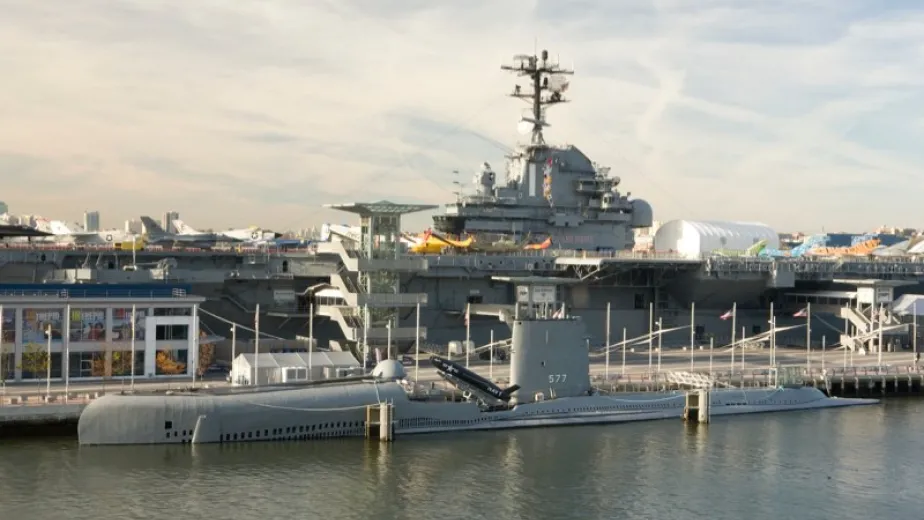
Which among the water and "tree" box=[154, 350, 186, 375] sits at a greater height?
"tree" box=[154, 350, 186, 375]

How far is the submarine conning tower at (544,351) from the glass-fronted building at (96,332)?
38.4 ft

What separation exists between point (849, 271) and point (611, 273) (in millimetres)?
13559

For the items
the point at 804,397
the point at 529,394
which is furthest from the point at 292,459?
the point at 804,397

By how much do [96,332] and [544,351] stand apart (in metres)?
15.8

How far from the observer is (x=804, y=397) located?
3894 centimetres

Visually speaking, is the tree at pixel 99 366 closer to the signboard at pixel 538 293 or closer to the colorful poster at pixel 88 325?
the colorful poster at pixel 88 325

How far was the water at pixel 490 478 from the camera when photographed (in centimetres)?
2425

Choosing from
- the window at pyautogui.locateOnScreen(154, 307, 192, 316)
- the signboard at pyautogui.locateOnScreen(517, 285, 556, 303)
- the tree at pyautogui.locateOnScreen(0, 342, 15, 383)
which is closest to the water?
the signboard at pyautogui.locateOnScreen(517, 285, 556, 303)

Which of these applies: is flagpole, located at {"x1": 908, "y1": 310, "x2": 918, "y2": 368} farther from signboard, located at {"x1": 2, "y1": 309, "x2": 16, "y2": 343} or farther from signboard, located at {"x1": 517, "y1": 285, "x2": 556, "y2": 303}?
signboard, located at {"x1": 2, "y1": 309, "x2": 16, "y2": 343}

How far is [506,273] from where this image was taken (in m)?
47.4

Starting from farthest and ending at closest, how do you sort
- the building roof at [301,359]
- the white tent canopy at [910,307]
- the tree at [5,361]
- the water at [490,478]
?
the white tent canopy at [910,307] → the building roof at [301,359] → the tree at [5,361] → the water at [490,478]

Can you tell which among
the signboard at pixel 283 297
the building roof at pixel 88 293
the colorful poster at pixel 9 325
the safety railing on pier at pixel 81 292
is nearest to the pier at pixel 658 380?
the colorful poster at pixel 9 325

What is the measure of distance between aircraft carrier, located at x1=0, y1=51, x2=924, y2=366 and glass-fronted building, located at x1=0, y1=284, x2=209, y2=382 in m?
4.26

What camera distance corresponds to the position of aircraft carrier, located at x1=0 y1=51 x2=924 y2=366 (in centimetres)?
4241
